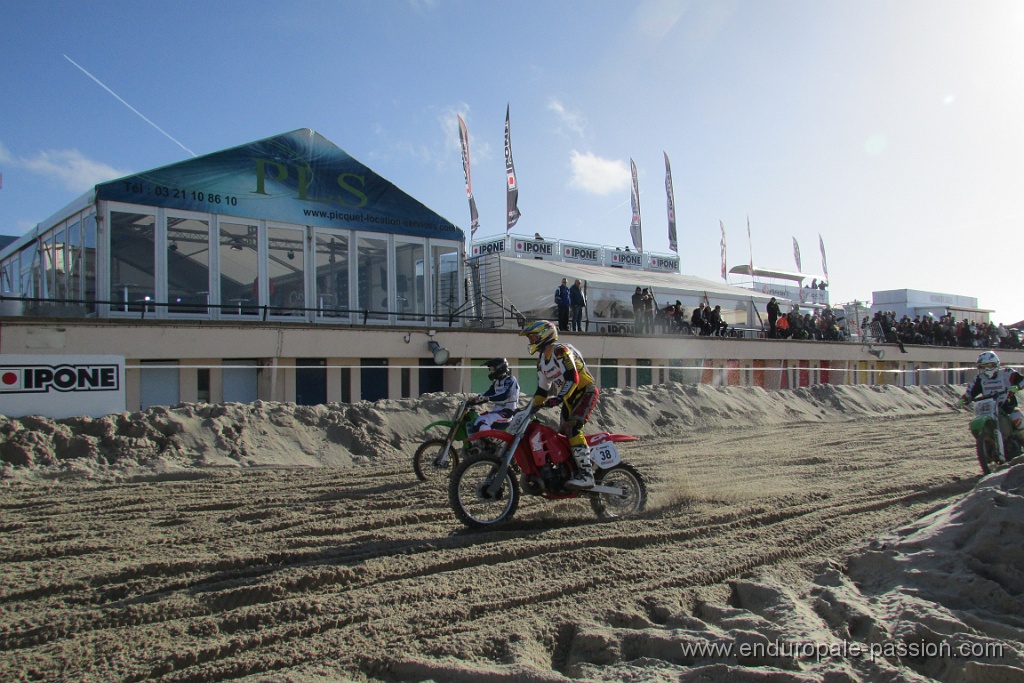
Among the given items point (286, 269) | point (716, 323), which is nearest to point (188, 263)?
point (286, 269)

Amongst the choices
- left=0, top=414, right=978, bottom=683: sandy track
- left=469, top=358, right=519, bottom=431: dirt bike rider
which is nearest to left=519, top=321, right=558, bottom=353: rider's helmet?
left=0, top=414, right=978, bottom=683: sandy track

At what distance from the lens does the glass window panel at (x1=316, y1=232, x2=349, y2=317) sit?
17.9 metres

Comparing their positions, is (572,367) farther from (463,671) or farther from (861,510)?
(463,671)

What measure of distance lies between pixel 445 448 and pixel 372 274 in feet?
34.1

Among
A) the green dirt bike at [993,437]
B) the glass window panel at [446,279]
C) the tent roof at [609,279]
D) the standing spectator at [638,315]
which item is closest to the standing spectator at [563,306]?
the glass window panel at [446,279]

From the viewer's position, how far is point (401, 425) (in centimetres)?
1373

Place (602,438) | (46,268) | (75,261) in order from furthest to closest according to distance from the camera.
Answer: (46,268) < (75,261) < (602,438)

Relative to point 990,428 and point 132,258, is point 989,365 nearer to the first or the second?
point 990,428

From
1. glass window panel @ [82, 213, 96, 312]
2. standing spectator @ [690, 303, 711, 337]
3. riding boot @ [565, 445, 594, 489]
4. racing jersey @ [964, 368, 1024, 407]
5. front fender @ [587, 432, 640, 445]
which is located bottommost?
riding boot @ [565, 445, 594, 489]

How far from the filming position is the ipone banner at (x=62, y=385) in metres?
11.0

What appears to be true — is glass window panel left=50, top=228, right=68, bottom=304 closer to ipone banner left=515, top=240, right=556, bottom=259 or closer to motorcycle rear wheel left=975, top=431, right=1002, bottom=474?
ipone banner left=515, top=240, right=556, bottom=259

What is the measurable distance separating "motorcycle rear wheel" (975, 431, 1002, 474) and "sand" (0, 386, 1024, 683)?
25cm

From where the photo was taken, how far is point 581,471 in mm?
6926

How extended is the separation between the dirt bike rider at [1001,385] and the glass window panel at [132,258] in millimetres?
14582
